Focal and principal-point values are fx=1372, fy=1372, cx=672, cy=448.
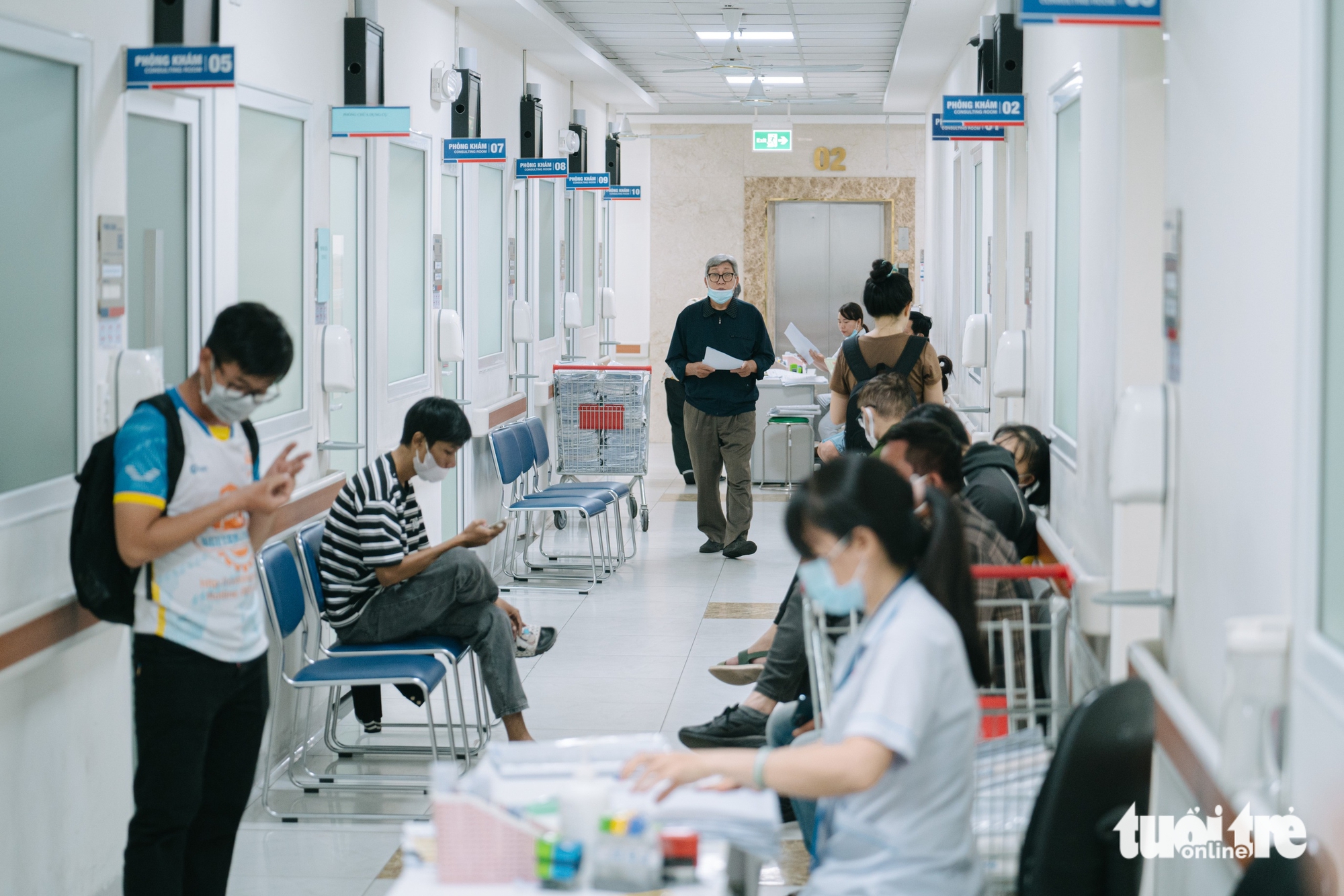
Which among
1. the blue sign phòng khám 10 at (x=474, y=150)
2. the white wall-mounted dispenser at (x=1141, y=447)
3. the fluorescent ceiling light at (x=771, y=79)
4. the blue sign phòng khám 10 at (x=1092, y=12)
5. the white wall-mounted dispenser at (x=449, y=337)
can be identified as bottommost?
the white wall-mounted dispenser at (x=1141, y=447)

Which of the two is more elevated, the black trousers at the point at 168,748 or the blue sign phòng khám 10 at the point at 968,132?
the blue sign phòng khám 10 at the point at 968,132

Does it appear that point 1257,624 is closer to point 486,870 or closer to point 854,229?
point 486,870

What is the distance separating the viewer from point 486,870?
2.08 meters

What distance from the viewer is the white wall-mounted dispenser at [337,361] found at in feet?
18.1

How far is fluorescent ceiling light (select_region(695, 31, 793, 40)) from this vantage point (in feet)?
33.8

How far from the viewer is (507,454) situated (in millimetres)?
7879

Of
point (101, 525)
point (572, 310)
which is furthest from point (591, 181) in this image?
point (101, 525)

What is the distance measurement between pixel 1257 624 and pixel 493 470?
23.3ft

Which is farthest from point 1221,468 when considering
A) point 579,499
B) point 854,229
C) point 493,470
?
point 854,229

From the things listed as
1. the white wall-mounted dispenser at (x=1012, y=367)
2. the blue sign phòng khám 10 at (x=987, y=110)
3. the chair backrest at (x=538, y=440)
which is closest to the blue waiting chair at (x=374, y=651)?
the white wall-mounted dispenser at (x=1012, y=367)

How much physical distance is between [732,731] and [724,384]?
4.54 m

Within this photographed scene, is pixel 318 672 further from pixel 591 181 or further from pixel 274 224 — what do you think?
pixel 591 181

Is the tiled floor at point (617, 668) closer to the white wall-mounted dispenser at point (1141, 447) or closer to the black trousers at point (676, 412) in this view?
the white wall-mounted dispenser at point (1141, 447)

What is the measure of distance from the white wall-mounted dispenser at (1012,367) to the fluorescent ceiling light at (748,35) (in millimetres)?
5028
